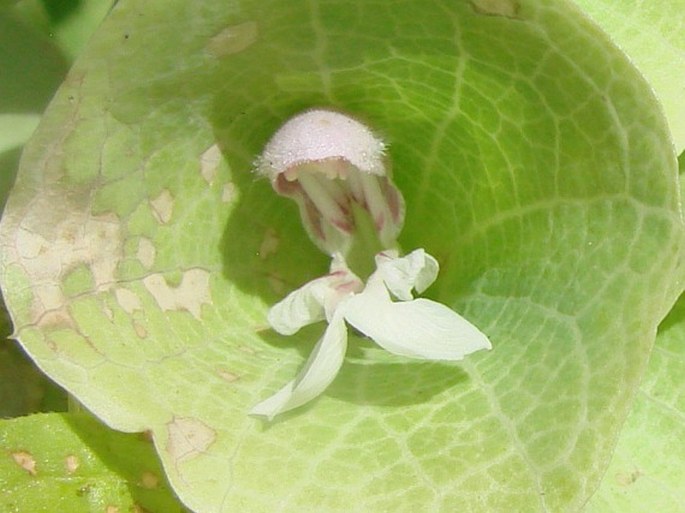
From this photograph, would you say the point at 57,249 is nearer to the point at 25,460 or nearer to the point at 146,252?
the point at 146,252

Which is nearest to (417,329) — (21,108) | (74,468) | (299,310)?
(299,310)

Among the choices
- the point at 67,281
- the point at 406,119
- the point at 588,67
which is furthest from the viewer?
the point at 406,119

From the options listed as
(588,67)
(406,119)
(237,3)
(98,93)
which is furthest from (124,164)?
(588,67)

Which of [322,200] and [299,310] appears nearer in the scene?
[299,310]

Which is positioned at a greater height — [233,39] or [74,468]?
[233,39]

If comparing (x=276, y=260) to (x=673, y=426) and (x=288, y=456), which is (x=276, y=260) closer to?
(x=288, y=456)

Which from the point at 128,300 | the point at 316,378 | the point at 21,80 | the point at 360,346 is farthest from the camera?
the point at 21,80
